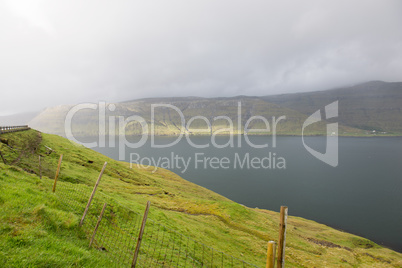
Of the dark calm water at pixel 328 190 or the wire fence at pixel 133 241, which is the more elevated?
the wire fence at pixel 133 241

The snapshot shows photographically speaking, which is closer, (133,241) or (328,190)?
(133,241)

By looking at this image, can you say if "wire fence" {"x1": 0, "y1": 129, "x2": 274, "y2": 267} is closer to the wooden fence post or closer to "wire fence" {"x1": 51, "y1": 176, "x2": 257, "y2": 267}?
"wire fence" {"x1": 51, "y1": 176, "x2": 257, "y2": 267}

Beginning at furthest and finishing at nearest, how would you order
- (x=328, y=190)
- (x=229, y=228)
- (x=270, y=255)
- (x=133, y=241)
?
(x=328, y=190)
(x=229, y=228)
(x=133, y=241)
(x=270, y=255)

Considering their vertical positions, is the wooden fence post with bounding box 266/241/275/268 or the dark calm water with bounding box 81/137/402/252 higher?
the wooden fence post with bounding box 266/241/275/268

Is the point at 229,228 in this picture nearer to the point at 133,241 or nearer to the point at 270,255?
the point at 133,241

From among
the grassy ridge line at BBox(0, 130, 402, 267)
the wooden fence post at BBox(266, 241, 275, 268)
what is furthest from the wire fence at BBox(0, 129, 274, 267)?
the wooden fence post at BBox(266, 241, 275, 268)

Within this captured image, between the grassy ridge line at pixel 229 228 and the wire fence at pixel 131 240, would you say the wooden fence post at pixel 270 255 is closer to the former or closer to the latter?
the wire fence at pixel 131 240

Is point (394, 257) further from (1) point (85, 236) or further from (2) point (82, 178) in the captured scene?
(2) point (82, 178)

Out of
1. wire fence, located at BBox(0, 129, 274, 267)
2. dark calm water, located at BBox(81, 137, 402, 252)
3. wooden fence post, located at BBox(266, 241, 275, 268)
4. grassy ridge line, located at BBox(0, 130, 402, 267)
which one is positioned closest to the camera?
wooden fence post, located at BBox(266, 241, 275, 268)

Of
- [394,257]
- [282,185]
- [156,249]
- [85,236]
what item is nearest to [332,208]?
[282,185]

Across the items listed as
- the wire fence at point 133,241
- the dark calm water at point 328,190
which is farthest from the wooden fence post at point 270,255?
the dark calm water at point 328,190

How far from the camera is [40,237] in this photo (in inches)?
312

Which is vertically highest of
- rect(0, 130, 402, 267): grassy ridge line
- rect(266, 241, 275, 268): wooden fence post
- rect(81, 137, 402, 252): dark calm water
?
rect(266, 241, 275, 268): wooden fence post

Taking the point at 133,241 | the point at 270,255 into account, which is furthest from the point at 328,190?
the point at 270,255
